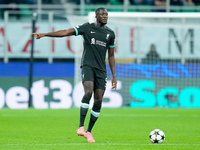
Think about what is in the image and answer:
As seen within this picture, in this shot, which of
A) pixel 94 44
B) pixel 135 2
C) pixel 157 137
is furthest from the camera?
pixel 135 2

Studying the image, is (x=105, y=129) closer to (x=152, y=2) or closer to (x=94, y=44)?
(x=94, y=44)

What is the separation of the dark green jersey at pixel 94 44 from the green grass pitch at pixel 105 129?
4.29 ft

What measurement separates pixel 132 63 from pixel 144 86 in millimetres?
954

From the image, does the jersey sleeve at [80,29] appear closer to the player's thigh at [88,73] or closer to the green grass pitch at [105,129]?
the player's thigh at [88,73]

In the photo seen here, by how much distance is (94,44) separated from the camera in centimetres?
905

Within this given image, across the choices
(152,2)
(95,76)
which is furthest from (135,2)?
(95,76)

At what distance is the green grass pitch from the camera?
831 centimetres

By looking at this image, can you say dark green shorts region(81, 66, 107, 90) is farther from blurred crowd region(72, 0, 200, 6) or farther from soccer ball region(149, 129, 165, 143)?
blurred crowd region(72, 0, 200, 6)

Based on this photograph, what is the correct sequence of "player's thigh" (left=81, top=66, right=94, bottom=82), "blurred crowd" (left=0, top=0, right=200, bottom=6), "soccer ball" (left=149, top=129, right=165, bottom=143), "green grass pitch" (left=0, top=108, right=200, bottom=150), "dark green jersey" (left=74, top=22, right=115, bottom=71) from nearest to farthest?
"green grass pitch" (left=0, top=108, right=200, bottom=150)
"soccer ball" (left=149, top=129, right=165, bottom=143)
"player's thigh" (left=81, top=66, right=94, bottom=82)
"dark green jersey" (left=74, top=22, right=115, bottom=71)
"blurred crowd" (left=0, top=0, right=200, bottom=6)

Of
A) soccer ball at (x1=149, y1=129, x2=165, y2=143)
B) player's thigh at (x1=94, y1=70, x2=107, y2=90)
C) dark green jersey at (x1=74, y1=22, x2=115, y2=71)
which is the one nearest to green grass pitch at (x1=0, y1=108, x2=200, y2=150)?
soccer ball at (x1=149, y1=129, x2=165, y2=143)

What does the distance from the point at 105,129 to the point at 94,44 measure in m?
2.94

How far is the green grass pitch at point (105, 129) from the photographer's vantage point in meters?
8.31

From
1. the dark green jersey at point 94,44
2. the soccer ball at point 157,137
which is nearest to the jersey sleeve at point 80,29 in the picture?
the dark green jersey at point 94,44

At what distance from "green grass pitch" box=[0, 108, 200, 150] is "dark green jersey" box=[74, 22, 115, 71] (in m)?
1.31
